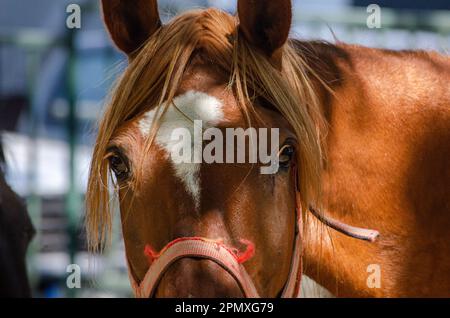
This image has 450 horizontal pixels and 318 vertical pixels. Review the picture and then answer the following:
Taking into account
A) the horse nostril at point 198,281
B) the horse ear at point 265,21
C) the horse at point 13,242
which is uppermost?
the horse ear at point 265,21

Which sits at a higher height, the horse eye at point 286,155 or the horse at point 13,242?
the horse eye at point 286,155

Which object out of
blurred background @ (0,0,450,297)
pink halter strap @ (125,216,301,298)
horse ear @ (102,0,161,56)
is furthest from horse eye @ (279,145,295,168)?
blurred background @ (0,0,450,297)

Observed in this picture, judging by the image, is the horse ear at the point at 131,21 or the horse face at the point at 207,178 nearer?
the horse face at the point at 207,178

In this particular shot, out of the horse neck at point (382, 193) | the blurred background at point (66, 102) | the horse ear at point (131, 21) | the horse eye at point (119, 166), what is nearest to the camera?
the horse eye at point (119, 166)

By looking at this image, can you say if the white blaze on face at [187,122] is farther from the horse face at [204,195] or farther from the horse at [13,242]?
the horse at [13,242]

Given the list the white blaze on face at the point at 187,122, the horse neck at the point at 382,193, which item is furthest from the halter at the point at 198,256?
the horse neck at the point at 382,193

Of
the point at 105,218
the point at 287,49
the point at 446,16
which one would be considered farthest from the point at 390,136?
the point at 446,16

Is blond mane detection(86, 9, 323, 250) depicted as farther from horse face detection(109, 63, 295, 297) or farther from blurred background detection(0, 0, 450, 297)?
blurred background detection(0, 0, 450, 297)

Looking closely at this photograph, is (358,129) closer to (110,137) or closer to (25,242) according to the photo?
(110,137)

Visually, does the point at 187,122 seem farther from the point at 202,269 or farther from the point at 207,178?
the point at 202,269

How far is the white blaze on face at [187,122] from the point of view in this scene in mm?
1679

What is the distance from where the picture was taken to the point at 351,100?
2240 millimetres

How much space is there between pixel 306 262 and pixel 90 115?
2.49 m

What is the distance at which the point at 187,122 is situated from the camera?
5.69ft
